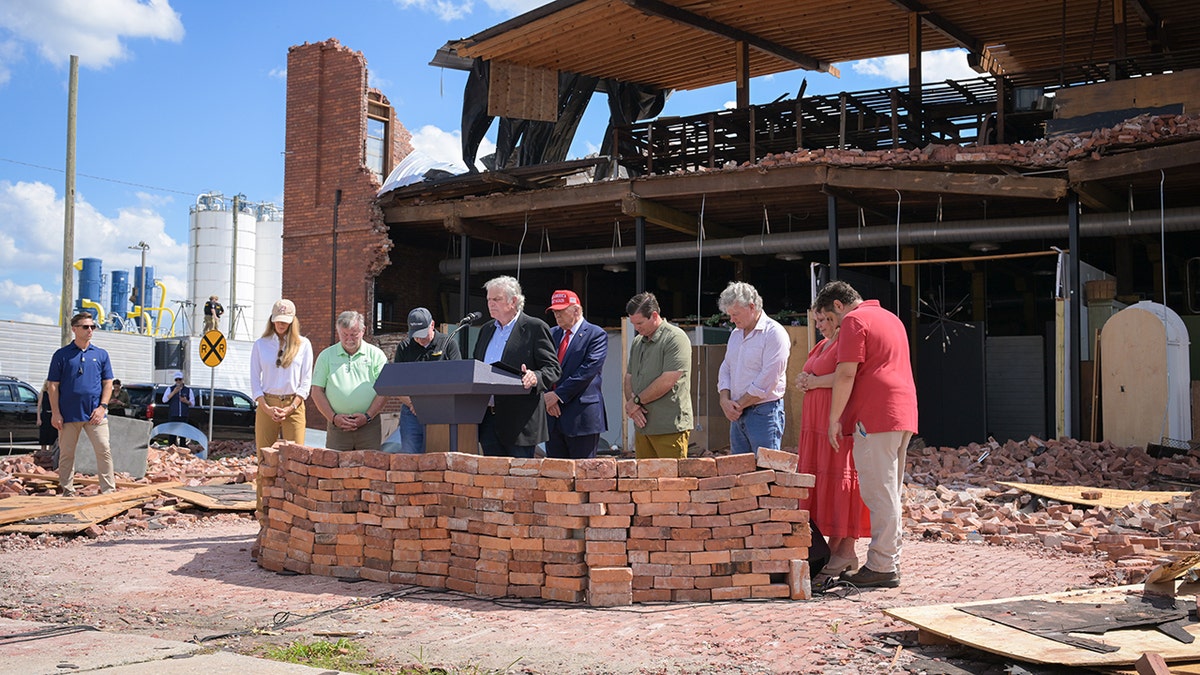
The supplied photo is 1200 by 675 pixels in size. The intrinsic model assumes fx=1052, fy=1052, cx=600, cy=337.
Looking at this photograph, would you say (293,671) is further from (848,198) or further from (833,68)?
(833,68)

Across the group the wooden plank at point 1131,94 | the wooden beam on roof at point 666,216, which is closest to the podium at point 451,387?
the wooden beam on roof at point 666,216

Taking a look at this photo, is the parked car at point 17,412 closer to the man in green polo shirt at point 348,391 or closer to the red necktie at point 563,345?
the man in green polo shirt at point 348,391

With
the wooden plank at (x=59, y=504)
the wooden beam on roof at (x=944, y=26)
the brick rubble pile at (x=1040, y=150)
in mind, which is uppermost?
the wooden beam on roof at (x=944, y=26)

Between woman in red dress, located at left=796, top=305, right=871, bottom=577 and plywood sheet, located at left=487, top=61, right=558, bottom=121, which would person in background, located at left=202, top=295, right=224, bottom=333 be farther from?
woman in red dress, located at left=796, top=305, right=871, bottom=577

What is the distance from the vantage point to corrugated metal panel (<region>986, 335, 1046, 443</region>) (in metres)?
18.8

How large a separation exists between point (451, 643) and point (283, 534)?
238cm

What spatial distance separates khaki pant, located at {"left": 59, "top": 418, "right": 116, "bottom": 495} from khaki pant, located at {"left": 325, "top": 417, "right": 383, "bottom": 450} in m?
3.35

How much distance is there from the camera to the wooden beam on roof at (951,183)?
1284 centimetres

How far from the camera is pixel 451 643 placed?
14.8 ft

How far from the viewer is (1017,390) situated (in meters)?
19.0

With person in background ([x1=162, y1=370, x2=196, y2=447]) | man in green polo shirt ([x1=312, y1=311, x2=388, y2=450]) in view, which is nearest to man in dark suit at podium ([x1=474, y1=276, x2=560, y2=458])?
man in green polo shirt ([x1=312, y1=311, x2=388, y2=450])

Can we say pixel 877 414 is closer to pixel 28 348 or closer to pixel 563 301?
pixel 563 301

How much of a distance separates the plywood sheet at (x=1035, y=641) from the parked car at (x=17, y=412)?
20.1 meters

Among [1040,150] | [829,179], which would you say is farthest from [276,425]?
[1040,150]
